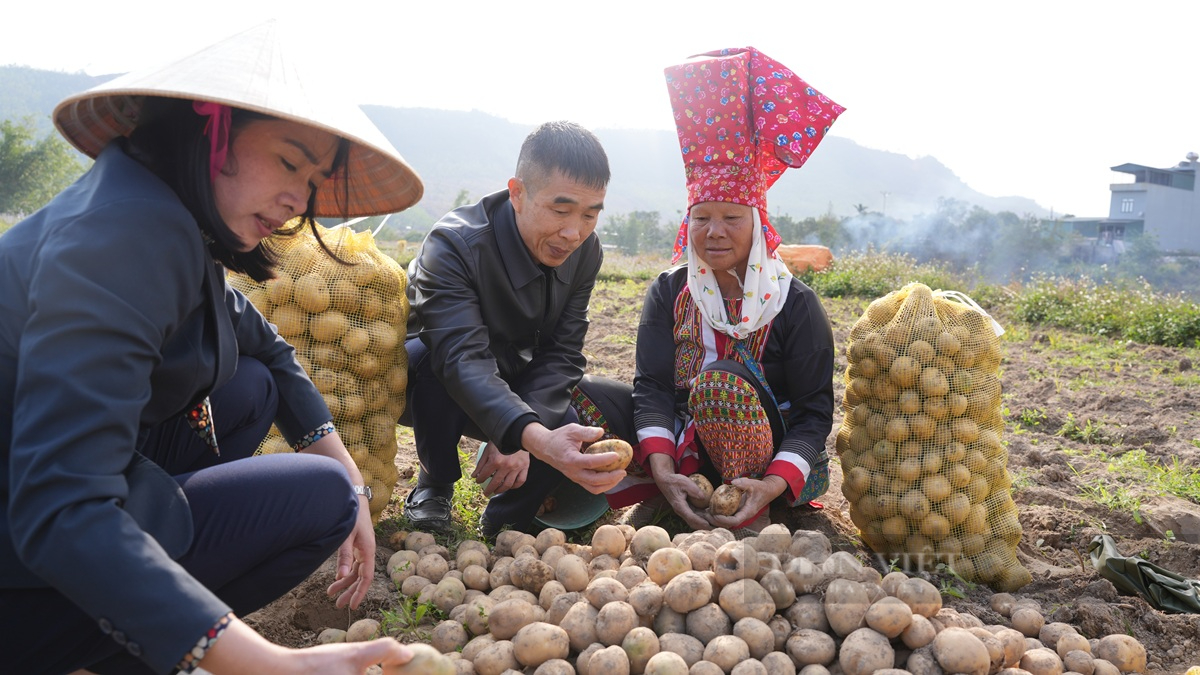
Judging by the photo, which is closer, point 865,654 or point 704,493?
point 865,654

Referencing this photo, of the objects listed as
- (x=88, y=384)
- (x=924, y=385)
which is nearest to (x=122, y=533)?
(x=88, y=384)

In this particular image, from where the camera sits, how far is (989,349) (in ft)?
9.30

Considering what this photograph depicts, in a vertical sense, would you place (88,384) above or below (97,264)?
below

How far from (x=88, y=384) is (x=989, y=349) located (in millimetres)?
2645

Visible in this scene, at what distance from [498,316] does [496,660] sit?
1329mm

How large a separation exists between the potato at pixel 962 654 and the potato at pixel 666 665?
64cm

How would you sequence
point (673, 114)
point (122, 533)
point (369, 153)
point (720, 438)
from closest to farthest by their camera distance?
1. point (122, 533)
2. point (369, 153)
3. point (720, 438)
4. point (673, 114)

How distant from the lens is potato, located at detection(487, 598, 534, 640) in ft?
6.99

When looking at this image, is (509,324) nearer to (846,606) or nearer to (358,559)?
(358,559)

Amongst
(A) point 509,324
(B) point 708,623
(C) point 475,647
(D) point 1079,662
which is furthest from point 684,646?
(A) point 509,324

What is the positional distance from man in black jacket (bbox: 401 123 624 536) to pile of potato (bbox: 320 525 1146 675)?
33cm

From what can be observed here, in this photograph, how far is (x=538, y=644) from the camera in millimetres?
1988

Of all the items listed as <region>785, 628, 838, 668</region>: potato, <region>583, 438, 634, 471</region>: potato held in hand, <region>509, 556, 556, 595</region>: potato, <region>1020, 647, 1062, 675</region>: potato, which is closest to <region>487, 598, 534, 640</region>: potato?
<region>509, 556, 556, 595</region>: potato

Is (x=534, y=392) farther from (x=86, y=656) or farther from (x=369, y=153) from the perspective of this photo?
(x=86, y=656)
